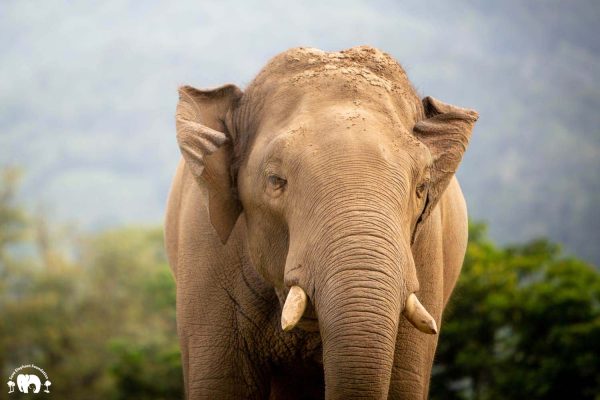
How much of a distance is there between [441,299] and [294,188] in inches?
84.6

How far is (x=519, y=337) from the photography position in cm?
3931

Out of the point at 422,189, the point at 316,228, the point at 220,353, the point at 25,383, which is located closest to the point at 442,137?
the point at 422,189

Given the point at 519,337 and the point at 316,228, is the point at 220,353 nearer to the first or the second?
the point at 316,228

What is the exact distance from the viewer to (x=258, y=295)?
8430mm

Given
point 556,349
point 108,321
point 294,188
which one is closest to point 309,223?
point 294,188

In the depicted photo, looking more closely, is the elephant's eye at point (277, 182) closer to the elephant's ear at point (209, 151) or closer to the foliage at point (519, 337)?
the elephant's ear at point (209, 151)

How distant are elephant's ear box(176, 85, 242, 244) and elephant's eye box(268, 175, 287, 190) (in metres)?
0.71

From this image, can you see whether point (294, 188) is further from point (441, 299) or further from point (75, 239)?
point (75, 239)

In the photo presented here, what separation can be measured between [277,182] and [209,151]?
762 mm

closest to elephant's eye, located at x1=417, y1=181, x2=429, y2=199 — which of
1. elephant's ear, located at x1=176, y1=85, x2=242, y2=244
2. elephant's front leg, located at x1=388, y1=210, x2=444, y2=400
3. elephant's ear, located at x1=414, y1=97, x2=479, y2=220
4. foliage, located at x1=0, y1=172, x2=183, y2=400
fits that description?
elephant's ear, located at x1=414, y1=97, x2=479, y2=220

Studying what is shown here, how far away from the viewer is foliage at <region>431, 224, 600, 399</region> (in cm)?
3581

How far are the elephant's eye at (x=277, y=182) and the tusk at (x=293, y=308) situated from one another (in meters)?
0.78

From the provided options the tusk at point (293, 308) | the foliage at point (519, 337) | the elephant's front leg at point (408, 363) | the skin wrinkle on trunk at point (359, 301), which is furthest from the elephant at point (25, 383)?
the foliage at point (519, 337)

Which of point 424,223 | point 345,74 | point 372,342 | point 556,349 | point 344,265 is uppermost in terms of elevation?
point 556,349
